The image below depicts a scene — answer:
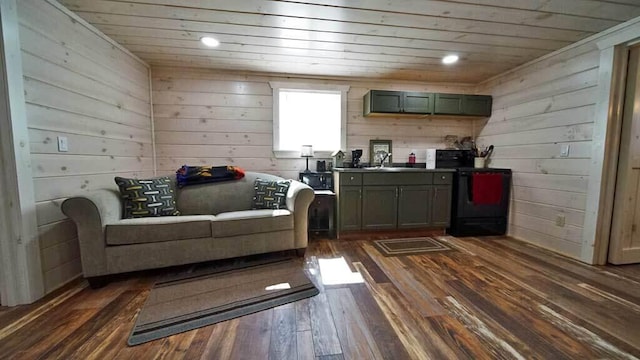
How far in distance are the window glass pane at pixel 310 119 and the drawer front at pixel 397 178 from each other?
76 cm

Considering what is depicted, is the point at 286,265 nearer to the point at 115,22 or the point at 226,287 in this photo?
the point at 226,287

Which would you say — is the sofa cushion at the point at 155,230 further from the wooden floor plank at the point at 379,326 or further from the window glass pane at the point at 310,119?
the window glass pane at the point at 310,119

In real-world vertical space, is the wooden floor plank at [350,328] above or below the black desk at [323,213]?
below

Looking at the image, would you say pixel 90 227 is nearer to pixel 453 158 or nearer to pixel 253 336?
pixel 253 336

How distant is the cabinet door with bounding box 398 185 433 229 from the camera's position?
10.5 feet

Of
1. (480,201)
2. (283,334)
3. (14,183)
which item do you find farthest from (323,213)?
(14,183)

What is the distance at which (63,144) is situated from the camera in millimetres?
1910

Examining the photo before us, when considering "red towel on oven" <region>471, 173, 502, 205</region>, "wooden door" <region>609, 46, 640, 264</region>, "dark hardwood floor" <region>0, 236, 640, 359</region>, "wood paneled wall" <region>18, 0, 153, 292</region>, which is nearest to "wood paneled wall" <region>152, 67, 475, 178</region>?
"wood paneled wall" <region>18, 0, 153, 292</region>

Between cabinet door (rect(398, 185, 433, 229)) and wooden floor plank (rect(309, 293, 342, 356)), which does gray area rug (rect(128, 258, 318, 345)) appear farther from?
cabinet door (rect(398, 185, 433, 229))

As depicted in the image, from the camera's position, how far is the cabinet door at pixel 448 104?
11.2ft

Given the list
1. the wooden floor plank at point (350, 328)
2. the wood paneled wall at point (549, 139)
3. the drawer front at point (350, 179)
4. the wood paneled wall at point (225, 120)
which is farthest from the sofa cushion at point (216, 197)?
the wood paneled wall at point (549, 139)

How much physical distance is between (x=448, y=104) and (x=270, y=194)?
2.67 meters

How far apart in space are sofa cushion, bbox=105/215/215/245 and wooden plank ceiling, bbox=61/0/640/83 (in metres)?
1.65

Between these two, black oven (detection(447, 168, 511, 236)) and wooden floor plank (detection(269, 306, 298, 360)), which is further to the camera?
black oven (detection(447, 168, 511, 236))
